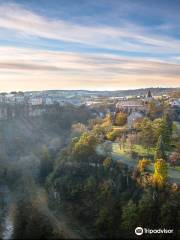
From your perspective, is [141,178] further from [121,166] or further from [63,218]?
[63,218]

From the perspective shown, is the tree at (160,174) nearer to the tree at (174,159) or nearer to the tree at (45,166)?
the tree at (174,159)

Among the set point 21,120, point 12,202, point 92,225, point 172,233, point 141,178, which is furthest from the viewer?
point 21,120

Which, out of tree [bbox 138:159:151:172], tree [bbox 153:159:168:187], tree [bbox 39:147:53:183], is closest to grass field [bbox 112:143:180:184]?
tree [bbox 138:159:151:172]

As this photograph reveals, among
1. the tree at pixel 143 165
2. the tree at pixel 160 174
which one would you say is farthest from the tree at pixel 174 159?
the tree at pixel 160 174

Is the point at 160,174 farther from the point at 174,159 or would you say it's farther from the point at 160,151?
the point at 160,151

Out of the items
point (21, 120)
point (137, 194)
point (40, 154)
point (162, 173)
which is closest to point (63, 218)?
point (137, 194)

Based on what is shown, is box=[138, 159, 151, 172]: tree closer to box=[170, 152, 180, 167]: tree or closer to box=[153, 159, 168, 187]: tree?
box=[153, 159, 168, 187]: tree

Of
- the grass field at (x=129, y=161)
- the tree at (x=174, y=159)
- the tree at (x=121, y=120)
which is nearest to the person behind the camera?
the grass field at (x=129, y=161)

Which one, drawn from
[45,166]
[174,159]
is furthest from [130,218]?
[45,166]
